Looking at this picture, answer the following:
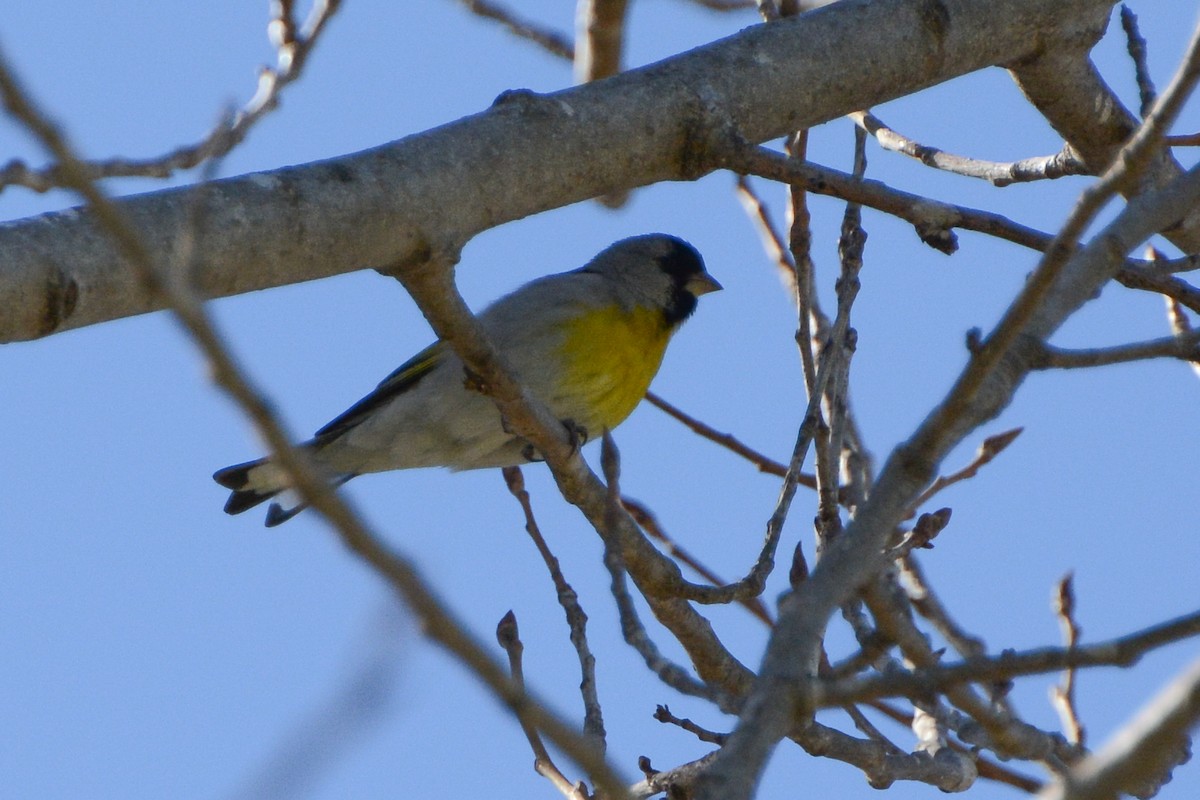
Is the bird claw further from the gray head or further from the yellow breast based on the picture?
the gray head

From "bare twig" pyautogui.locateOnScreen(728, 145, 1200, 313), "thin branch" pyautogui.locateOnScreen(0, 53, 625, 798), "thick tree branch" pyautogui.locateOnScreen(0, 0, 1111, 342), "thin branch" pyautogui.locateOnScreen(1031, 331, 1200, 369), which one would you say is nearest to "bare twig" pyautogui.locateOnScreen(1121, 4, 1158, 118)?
"thick tree branch" pyautogui.locateOnScreen(0, 0, 1111, 342)

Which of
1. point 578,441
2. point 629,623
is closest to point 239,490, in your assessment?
point 578,441

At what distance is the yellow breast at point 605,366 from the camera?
5.22 m

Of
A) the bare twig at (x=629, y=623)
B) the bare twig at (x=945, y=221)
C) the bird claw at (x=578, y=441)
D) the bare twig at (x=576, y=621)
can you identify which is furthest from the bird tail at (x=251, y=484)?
the bare twig at (x=629, y=623)

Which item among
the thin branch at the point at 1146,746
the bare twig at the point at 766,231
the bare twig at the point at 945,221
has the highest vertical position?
the bare twig at the point at 766,231

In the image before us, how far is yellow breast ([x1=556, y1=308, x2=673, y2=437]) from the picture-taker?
5.22 m

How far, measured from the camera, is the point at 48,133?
1.13m

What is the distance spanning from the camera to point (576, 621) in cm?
323

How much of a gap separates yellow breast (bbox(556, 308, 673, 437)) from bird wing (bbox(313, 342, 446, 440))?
542 mm

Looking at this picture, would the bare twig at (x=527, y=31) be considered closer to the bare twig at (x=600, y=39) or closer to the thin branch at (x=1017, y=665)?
the bare twig at (x=600, y=39)

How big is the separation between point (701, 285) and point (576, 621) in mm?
3417

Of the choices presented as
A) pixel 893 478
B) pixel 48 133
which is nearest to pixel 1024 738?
pixel 893 478

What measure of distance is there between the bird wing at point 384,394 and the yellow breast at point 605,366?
1.78 feet

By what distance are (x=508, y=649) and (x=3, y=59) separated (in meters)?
2.40
